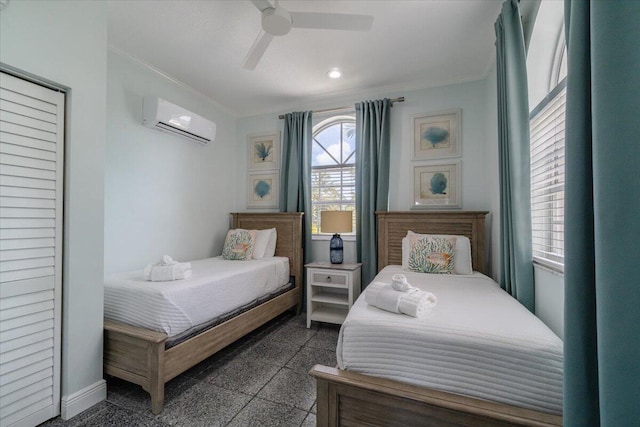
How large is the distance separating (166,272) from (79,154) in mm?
933

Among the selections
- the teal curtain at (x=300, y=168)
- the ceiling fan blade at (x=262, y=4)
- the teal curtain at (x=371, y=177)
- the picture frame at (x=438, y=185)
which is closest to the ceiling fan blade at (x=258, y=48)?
the ceiling fan blade at (x=262, y=4)

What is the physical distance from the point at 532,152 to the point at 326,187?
2.20m

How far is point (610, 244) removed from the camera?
23.9 inches

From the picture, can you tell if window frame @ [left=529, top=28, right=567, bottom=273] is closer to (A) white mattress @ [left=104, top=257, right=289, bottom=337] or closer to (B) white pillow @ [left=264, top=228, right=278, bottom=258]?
(A) white mattress @ [left=104, top=257, right=289, bottom=337]

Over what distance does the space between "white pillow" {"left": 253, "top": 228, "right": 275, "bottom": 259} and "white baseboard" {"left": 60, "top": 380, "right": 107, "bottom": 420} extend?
5.64ft

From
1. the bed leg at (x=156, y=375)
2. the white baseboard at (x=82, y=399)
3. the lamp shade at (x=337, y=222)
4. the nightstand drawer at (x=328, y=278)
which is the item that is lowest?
the white baseboard at (x=82, y=399)

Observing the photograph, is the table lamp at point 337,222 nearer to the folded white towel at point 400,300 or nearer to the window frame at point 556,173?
the folded white towel at point 400,300

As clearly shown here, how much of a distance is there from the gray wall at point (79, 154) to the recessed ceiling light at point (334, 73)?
6.03 feet

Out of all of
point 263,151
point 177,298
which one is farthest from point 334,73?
point 177,298

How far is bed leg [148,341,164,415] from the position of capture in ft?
5.32

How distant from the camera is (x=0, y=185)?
1.39 meters

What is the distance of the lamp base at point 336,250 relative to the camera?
3150 millimetres

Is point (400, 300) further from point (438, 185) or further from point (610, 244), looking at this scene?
point (438, 185)

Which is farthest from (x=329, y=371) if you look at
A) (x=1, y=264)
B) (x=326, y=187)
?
(x=326, y=187)
